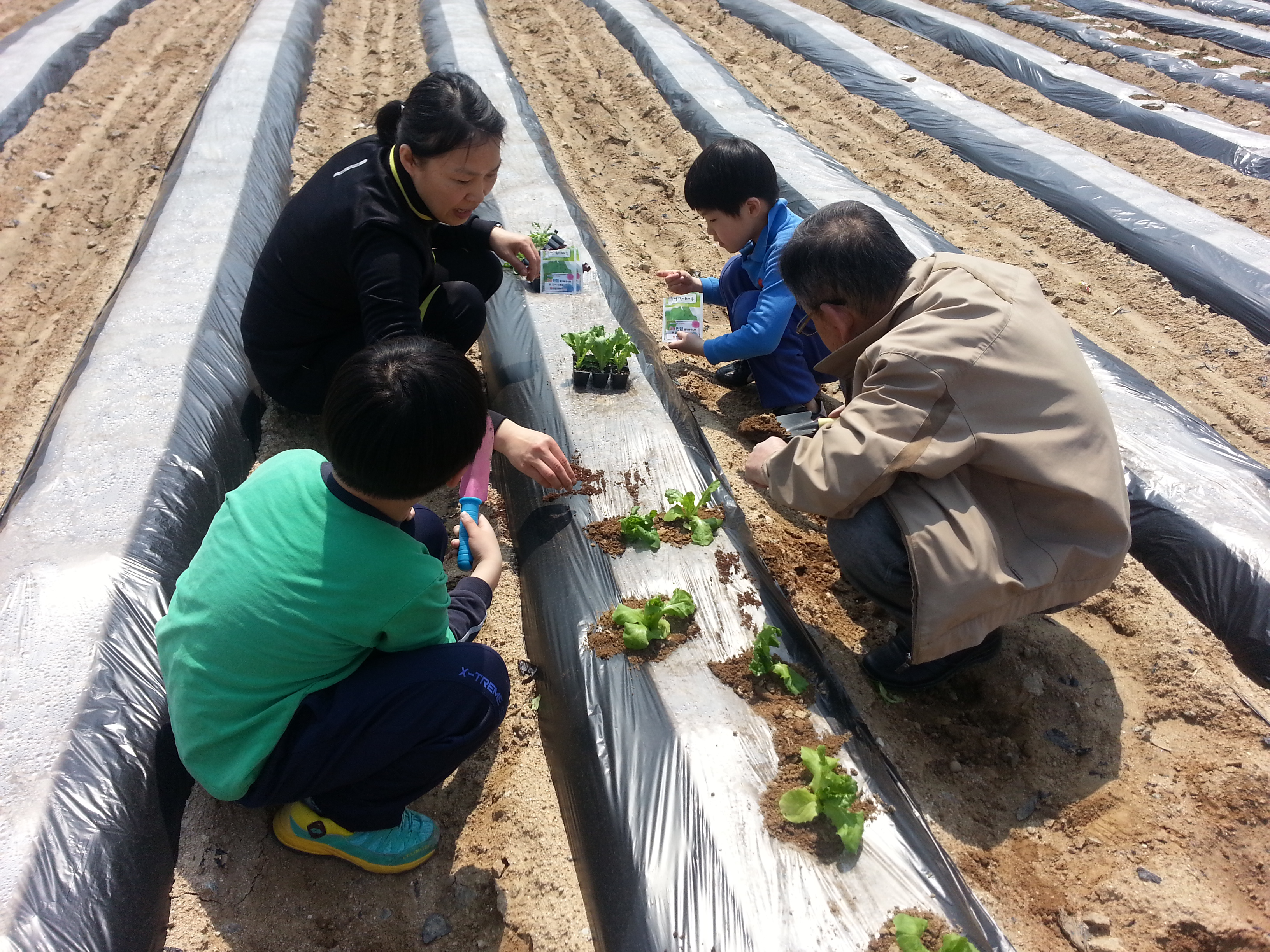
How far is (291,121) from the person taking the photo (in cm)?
602

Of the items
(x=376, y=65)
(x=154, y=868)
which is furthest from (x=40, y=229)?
(x=154, y=868)

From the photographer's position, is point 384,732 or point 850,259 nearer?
point 384,732

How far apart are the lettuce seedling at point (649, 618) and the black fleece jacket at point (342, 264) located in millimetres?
1127

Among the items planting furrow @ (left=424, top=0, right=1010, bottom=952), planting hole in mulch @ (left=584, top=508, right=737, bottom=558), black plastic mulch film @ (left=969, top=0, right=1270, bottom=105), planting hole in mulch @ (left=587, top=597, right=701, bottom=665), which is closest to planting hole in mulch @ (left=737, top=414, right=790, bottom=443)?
planting furrow @ (left=424, top=0, right=1010, bottom=952)

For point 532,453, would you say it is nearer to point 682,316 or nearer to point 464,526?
point 464,526

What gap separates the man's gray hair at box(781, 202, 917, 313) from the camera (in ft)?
7.18

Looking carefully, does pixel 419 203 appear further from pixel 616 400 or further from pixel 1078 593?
pixel 1078 593

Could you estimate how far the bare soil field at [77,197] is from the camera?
3.85 metres

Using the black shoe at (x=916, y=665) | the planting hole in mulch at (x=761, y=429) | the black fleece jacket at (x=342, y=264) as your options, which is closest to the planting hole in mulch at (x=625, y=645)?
the black shoe at (x=916, y=665)

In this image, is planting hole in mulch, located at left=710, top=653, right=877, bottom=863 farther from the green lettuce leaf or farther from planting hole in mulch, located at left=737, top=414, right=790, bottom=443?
planting hole in mulch, located at left=737, top=414, right=790, bottom=443

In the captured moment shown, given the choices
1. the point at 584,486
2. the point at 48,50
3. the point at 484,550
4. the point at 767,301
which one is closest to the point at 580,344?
the point at 584,486

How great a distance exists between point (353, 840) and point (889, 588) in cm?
158

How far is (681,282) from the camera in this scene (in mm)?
3885

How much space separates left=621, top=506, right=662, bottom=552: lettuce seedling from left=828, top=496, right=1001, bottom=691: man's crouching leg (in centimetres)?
55
